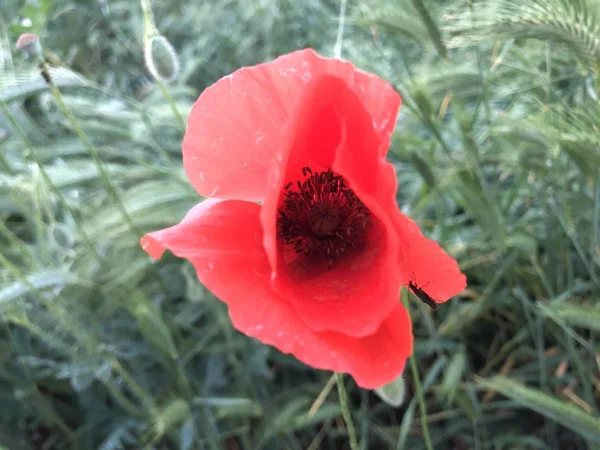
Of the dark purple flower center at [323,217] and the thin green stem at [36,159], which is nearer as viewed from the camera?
the dark purple flower center at [323,217]

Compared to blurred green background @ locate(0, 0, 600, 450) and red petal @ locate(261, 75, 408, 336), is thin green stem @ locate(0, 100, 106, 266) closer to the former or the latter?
blurred green background @ locate(0, 0, 600, 450)

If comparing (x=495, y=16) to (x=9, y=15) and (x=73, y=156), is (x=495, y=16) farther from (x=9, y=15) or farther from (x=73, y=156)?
(x=9, y=15)

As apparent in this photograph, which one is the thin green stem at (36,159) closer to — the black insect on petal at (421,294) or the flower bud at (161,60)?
the flower bud at (161,60)

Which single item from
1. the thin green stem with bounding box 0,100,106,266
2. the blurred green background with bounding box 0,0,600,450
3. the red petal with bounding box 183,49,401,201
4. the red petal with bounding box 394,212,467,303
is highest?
the red petal with bounding box 183,49,401,201

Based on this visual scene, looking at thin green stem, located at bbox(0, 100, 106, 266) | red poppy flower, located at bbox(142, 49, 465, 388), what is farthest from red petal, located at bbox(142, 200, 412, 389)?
thin green stem, located at bbox(0, 100, 106, 266)

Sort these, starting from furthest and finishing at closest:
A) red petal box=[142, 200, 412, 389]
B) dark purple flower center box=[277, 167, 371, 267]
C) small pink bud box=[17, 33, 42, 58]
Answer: small pink bud box=[17, 33, 42, 58] → dark purple flower center box=[277, 167, 371, 267] → red petal box=[142, 200, 412, 389]

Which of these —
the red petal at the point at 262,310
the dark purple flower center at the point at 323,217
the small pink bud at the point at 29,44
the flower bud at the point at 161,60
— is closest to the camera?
the red petal at the point at 262,310

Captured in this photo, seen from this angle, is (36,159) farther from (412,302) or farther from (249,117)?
(412,302)

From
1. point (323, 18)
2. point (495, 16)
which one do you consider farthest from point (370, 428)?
point (323, 18)

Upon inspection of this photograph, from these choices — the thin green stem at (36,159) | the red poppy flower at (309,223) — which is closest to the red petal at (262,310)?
the red poppy flower at (309,223)
